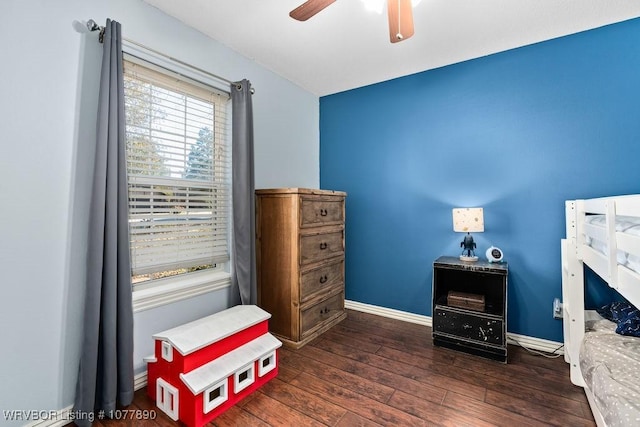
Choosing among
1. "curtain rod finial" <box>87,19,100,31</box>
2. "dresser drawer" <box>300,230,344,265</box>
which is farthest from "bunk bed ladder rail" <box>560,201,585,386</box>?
"curtain rod finial" <box>87,19,100,31</box>

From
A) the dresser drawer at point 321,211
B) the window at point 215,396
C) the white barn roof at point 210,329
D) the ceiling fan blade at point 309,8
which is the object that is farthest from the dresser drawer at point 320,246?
the ceiling fan blade at point 309,8

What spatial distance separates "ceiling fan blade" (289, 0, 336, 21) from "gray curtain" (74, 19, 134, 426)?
1.03 meters

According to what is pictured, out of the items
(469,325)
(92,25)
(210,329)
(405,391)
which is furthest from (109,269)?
(469,325)

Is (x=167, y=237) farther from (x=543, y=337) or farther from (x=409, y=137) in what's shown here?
(x=543, y=337)

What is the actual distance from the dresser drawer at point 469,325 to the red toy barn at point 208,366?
4.30ft

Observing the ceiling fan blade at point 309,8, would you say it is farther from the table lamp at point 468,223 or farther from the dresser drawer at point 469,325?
the dresser drawer at point 469,325

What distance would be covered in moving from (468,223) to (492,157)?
644 millimetres

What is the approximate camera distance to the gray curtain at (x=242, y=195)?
2.28m

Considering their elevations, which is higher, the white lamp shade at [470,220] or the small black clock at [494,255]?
the white lamp shade at [470,220]

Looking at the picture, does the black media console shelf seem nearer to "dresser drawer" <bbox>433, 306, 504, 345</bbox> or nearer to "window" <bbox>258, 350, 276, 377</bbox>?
"dresser drawer" <bbox>433, 306, 504, 345</bbox>

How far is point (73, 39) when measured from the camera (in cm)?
157

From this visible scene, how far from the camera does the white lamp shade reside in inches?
92.3

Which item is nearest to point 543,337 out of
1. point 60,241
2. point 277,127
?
point 277,127

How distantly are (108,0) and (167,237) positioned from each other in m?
1.44
